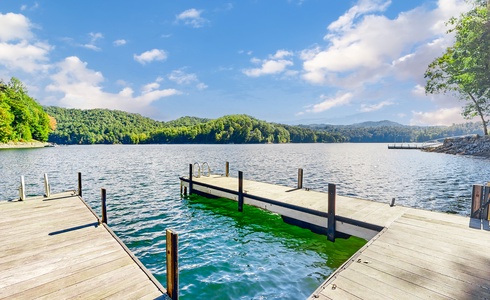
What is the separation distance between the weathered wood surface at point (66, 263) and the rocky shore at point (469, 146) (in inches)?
2422

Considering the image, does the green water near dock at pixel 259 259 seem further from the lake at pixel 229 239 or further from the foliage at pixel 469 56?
the foliage at pixel 469 56

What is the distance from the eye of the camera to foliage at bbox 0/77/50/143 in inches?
2932

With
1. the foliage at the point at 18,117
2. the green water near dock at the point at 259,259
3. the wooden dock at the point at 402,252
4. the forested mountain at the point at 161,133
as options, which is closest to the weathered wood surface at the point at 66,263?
the green water near dock at the point at 259,259

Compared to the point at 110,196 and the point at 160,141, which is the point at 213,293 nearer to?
the point at 110,196

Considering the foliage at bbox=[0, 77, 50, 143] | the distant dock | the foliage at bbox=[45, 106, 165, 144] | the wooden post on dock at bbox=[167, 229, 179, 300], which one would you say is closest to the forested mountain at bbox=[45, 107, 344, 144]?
the foliage at bbox=[45, 106, 165, 144]

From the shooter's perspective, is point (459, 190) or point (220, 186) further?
point (459, 190)

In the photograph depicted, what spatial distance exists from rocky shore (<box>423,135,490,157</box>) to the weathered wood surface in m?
61.5

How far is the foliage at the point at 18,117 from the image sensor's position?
7447 centimetres

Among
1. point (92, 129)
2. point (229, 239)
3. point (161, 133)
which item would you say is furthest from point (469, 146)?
point (92, 129)

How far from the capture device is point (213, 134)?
167m

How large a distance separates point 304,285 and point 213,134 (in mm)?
162258

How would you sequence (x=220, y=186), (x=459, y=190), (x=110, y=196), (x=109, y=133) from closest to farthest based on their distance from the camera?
(x=220, y=186) → (x=110, y=196) → (x=459, y=190) → (x=109, y=133)

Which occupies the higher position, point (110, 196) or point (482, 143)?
point (482, 143)

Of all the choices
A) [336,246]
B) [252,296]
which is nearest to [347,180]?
[336,246]
